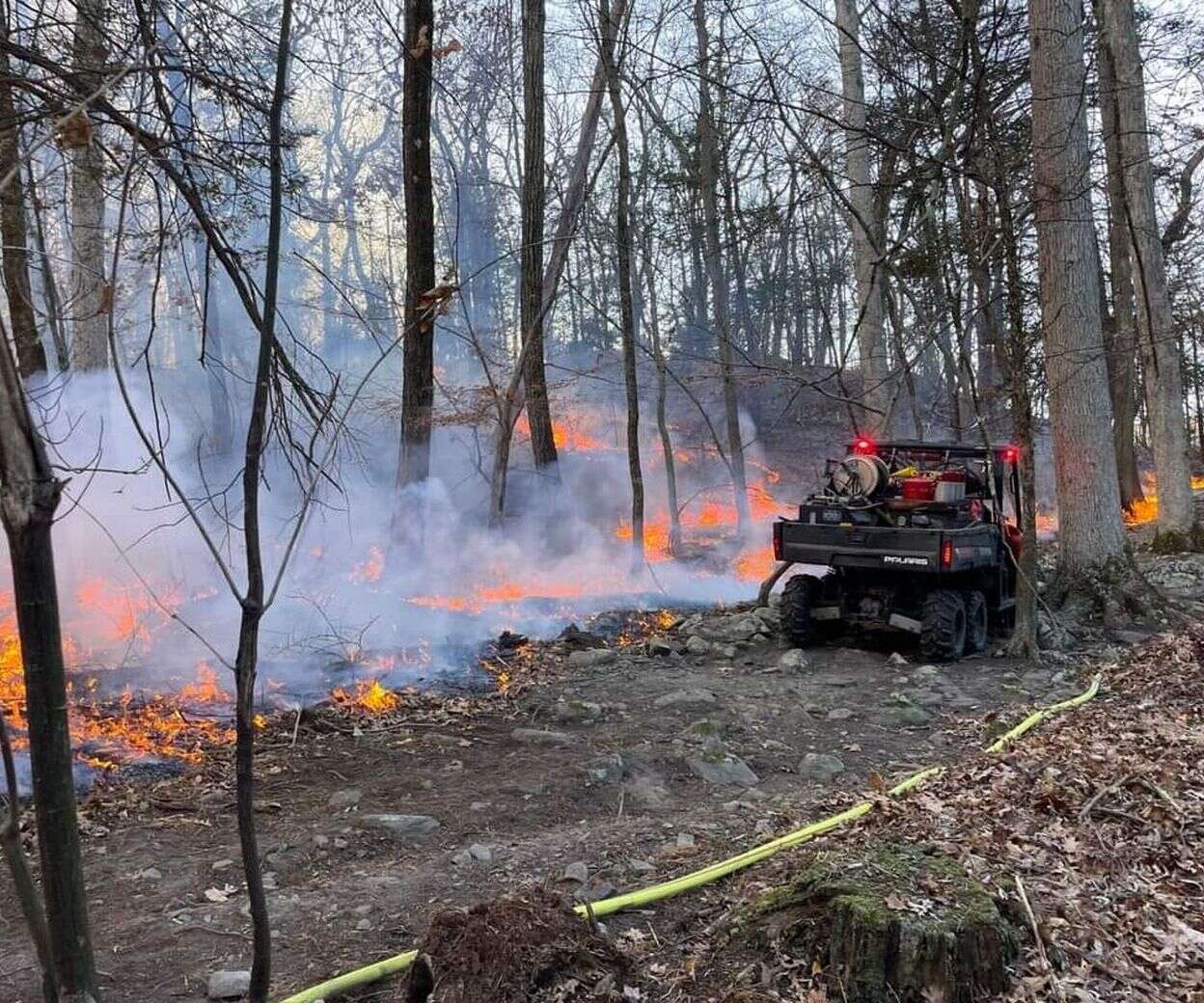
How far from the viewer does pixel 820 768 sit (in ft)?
20.6

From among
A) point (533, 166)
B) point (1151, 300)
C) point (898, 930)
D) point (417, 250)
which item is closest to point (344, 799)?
point (898, 930)

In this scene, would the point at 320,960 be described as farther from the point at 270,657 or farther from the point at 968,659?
the point at 968,659

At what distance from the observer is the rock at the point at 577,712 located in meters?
7.27

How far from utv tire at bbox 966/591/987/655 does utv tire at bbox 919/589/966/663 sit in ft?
1.04

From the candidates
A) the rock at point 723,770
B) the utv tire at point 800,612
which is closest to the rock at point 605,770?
the rock at point 723,770

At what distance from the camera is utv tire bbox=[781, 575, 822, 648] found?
10.2 m

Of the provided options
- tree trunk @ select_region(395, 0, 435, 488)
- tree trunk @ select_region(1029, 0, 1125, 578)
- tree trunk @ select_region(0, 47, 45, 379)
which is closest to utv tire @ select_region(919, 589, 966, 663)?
tree trunk @ select_region(1029, 0, 1125, 578)

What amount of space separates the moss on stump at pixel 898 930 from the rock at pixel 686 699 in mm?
4195

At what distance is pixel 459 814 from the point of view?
17.5ft

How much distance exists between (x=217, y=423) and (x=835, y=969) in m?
21.7

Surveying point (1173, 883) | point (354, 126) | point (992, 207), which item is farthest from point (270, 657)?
point (354, 126)

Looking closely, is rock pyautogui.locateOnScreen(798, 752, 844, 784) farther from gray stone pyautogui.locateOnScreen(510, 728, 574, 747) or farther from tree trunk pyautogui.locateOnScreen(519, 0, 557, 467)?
tree trunk pyautogui.locateOnScreen(519, 0, 557, 467)

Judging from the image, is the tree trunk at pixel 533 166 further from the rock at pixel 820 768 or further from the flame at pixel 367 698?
the rock at pixel 820 768

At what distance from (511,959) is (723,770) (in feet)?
11.0
